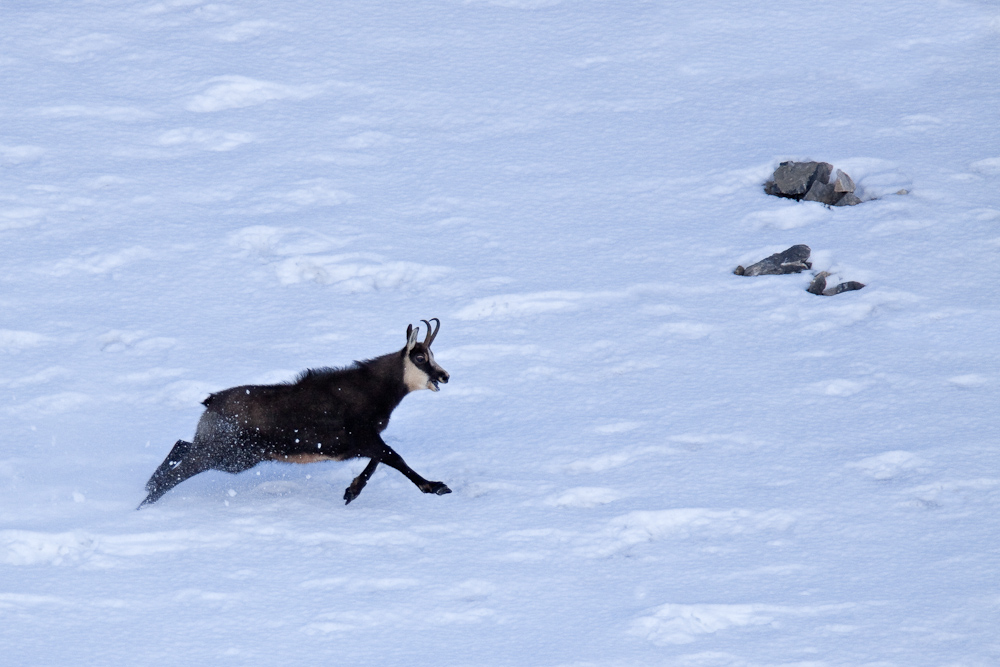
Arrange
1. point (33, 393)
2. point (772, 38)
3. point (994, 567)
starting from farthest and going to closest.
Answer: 1. point (772, 38)
2. point (33, 393)
3. point (994, 567)

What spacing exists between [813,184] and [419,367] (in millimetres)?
4777

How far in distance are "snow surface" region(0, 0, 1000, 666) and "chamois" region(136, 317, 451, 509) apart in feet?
0.70

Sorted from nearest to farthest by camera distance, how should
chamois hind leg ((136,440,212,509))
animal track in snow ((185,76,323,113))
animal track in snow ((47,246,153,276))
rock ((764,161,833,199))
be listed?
1. chamois hind leg ((136,440,212,509))
2. animal track in snow ((47,246,153,276))
3. rock ((764,161,833,199))
4. animal track in snow ((185,76,323,113))

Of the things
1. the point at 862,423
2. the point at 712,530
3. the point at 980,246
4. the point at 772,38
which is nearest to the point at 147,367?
the point at 712,530

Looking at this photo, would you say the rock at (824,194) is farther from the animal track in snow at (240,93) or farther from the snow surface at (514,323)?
the animal track in snow at (240,93)

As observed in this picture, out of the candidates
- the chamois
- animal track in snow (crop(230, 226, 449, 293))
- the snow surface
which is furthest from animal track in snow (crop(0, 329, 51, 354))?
the chamois

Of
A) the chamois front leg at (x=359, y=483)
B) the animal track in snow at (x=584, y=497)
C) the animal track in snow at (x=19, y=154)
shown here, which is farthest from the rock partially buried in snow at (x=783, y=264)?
the animal track in snow at (x=19, y=154)

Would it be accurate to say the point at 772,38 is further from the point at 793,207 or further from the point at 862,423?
the point at 862,423

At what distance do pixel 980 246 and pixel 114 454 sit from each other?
6830 millimetres

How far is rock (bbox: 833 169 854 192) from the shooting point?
11023 millimetres

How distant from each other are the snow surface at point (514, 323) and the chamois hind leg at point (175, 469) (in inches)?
5.4

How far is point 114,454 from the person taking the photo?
26.5 feet

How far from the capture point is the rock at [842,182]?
1102cm

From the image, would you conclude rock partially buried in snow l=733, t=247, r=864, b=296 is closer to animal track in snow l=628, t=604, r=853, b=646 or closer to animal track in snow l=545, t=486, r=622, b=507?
animal track in snow l=545, t=486, r=622, b=507
